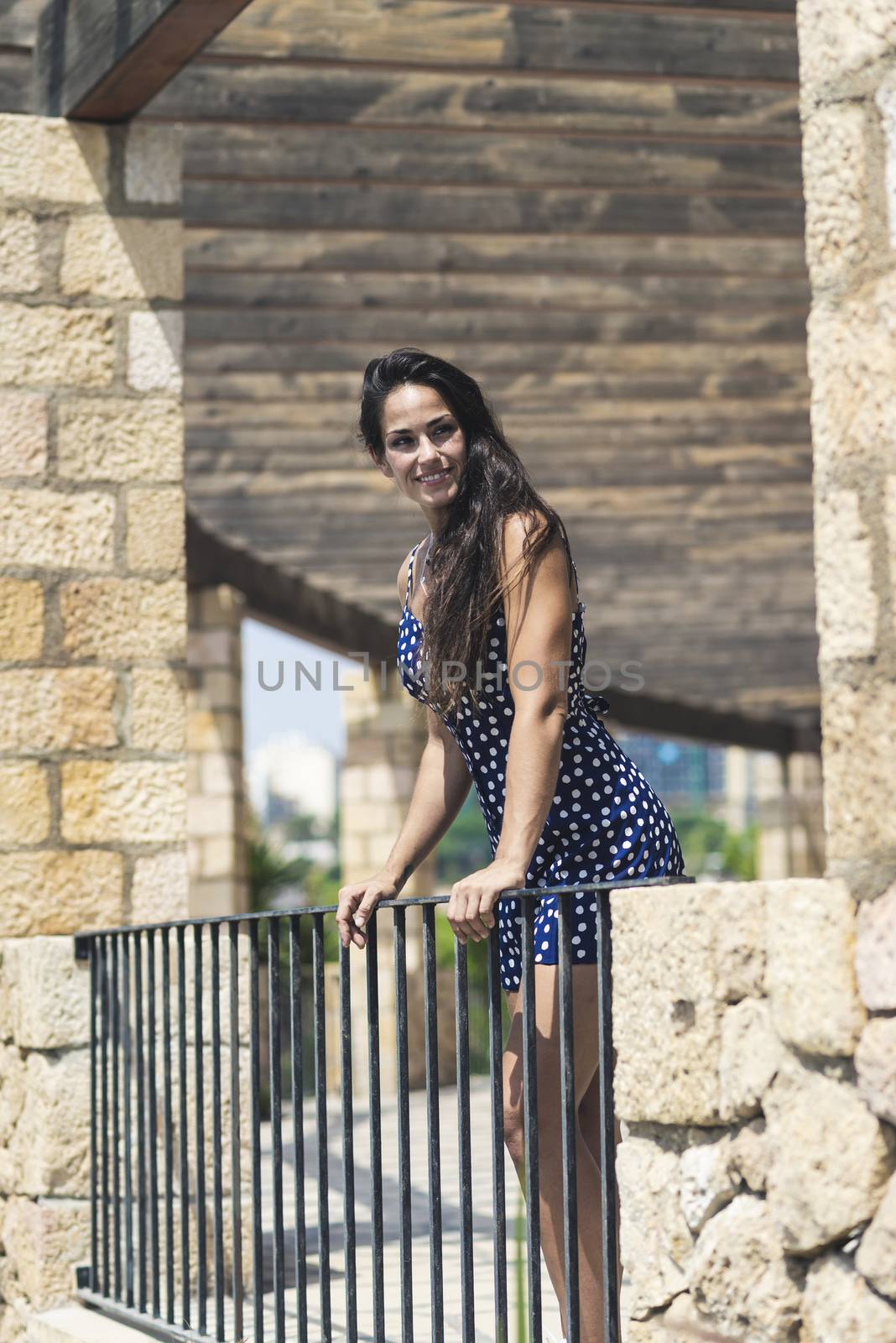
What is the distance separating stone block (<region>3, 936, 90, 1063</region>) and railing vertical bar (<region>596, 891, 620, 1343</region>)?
229cm

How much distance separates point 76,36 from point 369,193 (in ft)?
5.35

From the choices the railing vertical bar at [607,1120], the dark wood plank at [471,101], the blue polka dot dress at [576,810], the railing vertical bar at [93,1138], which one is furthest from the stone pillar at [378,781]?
the railing vertical bar at [607,1120]

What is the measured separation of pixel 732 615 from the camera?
11.6 m

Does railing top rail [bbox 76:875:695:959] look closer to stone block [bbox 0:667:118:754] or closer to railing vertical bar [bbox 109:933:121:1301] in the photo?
railing vertical bar [bbox 109:933:121:1301]

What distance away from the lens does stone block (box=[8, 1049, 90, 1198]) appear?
4.35m

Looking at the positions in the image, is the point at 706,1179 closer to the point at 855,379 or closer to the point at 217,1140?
the point at 855,379

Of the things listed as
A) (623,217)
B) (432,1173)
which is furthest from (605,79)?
(432,1173)

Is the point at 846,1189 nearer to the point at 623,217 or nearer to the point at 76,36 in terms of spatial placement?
the point at 76,36

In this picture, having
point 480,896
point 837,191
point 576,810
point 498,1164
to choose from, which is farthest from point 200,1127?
point 837,191

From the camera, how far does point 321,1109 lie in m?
2.98

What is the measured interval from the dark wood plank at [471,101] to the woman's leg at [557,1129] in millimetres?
3363

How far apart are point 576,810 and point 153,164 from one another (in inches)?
108

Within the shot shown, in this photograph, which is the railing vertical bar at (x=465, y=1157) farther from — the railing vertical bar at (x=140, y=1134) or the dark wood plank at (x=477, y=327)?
the dark wood plank at (x=477, y=327)

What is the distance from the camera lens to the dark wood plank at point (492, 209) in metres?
5.99
